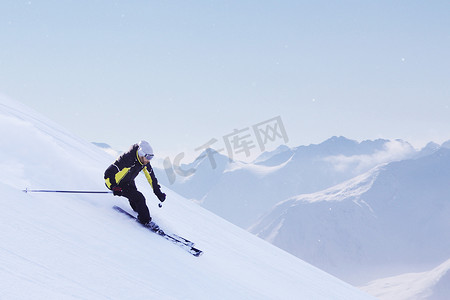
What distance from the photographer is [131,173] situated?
7125 millimetres

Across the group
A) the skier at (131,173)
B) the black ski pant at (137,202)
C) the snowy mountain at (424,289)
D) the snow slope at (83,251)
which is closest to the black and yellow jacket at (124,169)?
the skier at (131,173)

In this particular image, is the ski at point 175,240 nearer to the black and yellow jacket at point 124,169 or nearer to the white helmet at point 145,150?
the black and yellow jacket at point 124,169

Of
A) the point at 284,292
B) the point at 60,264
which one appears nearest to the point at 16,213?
the point at 60,264

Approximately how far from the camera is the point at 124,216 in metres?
7.12

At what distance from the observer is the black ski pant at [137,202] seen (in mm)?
Result: 7133

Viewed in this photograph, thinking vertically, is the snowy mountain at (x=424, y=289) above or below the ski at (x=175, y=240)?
below

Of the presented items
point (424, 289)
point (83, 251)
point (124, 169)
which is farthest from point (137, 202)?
point (424, 289)

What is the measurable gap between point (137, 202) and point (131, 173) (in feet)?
1.89

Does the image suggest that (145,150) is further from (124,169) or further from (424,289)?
(424,289)

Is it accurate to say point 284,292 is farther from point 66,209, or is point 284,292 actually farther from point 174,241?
point 66,209

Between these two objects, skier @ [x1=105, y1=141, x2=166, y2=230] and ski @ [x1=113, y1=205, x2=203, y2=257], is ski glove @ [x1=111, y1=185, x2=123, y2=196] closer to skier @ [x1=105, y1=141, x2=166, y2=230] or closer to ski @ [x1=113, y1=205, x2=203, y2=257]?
skier @ [x1=105, y1=141, x2=166, y2=230]

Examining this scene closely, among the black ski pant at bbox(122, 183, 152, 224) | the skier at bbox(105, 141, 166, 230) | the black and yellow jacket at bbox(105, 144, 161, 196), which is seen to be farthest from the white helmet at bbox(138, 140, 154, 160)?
the black ski pant at bbox(122, 183, 152, 224)

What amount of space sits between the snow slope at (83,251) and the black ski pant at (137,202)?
28cm

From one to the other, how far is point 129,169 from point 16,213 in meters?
2.52
